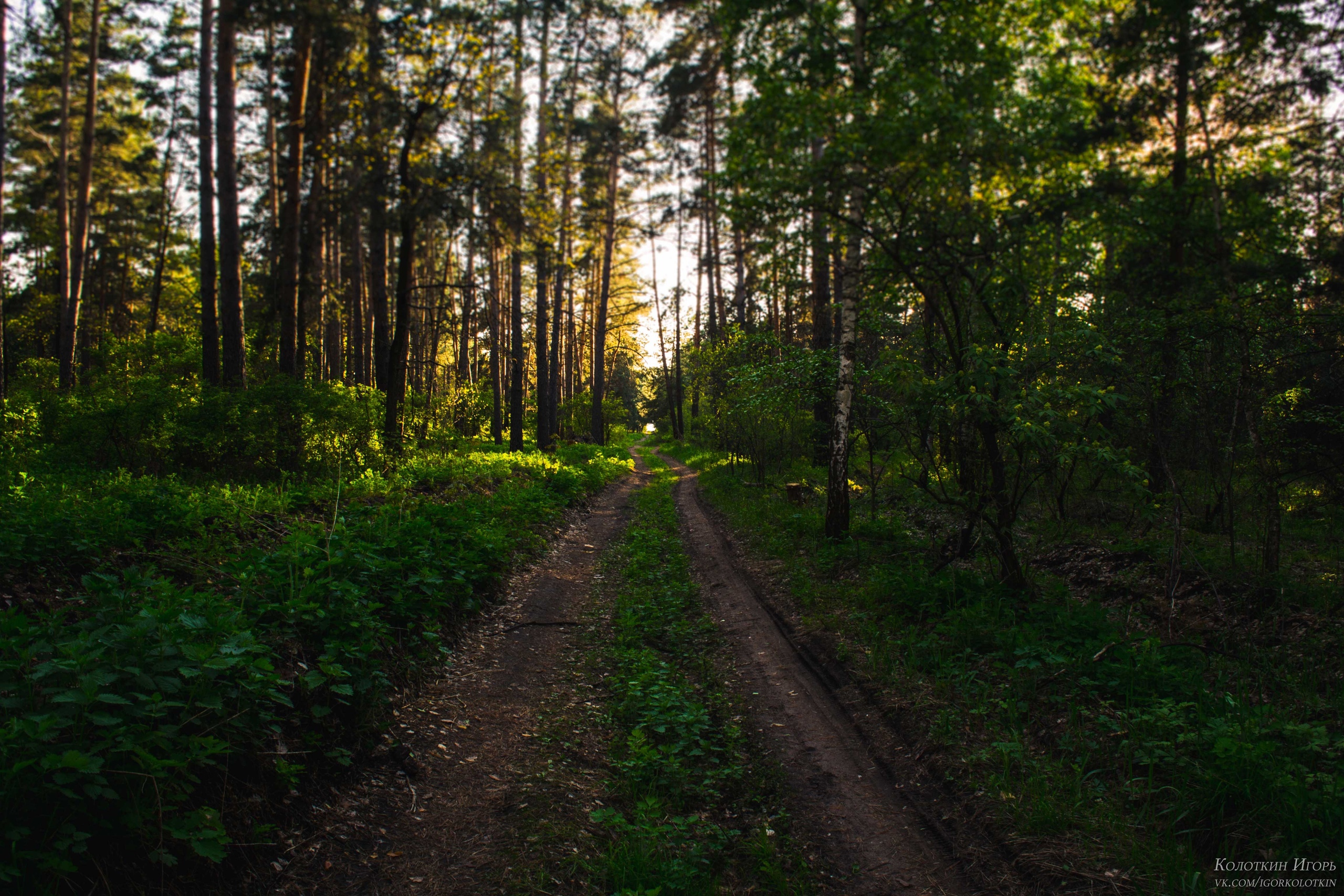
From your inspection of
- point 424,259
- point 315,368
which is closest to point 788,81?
point 315,368

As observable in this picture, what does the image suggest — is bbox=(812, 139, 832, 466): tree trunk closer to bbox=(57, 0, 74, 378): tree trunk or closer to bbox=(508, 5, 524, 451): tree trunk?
bbox=(508, 5, 524, 451): tree trunk

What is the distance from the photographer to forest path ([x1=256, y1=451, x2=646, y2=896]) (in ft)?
10.2

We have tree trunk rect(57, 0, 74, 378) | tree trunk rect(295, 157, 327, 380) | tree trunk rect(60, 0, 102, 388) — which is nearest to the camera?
tree trunk rect(295, 157, 327, 380)

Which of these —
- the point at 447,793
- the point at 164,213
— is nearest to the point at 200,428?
the point at 447,793

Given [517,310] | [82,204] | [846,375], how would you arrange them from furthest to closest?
1. [82,204]
2. [517,310]
3. [846,375]

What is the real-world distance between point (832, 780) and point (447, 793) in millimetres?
2523

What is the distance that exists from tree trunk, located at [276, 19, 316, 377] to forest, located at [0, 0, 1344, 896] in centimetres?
10

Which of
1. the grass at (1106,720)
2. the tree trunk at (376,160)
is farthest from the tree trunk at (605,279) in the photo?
the grass at (1106,720)

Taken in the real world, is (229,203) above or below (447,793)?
above

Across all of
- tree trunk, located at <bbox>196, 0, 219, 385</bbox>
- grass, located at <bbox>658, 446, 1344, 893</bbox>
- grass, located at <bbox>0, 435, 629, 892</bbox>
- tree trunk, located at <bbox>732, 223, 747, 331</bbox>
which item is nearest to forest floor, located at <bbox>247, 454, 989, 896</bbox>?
grass, located at <bbox>0, 435, 629, 892</bbox>

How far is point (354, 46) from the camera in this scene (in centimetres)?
1216

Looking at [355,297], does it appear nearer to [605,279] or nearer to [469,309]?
[469,309]

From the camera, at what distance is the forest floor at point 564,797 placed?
3.19 metres

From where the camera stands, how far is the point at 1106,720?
4.15 metres
